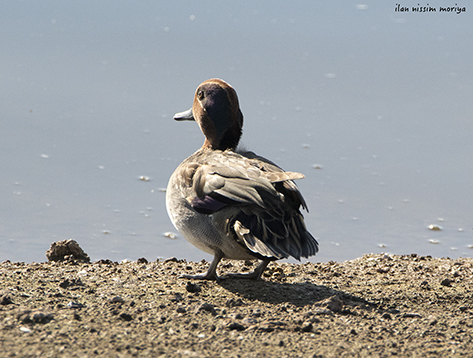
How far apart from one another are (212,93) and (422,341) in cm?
288

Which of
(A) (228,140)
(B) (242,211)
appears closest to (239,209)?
(B) (242,211)

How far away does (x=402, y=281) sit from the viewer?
4.97 meters

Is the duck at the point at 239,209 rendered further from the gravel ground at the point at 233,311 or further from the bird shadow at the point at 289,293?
the gravel ground at the point at 233,311

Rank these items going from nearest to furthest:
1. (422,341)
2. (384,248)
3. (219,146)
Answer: (422,341)
(219,146)
(384,248)

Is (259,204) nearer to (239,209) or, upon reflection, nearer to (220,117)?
(239,209)

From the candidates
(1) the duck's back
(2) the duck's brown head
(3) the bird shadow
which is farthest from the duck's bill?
(3) the bird shadow

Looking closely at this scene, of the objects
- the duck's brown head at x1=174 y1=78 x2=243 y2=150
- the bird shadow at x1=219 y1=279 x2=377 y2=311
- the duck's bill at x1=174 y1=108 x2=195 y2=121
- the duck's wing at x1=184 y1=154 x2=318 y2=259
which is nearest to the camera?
the duck's wing at x1=184 y1=154 x2=318 y2=259

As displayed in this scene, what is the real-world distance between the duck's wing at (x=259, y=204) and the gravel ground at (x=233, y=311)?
16.2 inches

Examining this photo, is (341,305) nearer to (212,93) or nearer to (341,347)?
(341,347)

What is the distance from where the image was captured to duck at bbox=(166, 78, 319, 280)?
14.0ft

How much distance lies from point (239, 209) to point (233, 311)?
0.75m

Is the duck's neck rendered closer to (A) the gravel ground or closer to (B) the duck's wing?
(B) the duck's wing

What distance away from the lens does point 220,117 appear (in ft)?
18.0

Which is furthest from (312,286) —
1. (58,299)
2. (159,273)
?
(58,299)
